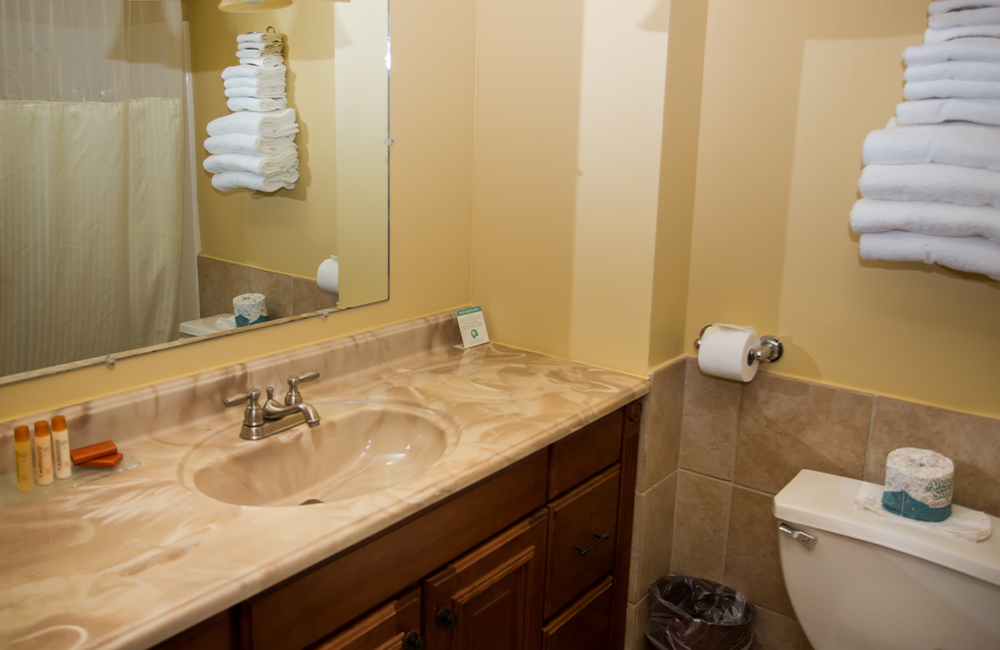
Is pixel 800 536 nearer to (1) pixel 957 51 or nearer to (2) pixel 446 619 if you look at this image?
(2) pixel 446 619

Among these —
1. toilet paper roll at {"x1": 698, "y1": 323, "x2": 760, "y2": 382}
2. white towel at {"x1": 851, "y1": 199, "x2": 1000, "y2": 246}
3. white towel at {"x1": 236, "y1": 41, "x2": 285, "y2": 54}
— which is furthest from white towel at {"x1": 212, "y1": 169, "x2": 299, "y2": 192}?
white towel at {"x1": 851, "y1": 199, "x2": 1000, "y2": 246}

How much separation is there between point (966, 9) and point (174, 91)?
1.36 m

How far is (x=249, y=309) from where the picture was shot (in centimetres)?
144

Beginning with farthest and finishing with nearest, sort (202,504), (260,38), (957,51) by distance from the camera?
(260,38), (957,51), (202,504)

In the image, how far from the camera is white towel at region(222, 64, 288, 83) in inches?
52.2

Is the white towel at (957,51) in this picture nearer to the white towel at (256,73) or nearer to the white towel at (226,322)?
A: the white towel at (256,73)

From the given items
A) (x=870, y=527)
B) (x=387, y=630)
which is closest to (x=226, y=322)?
(x=387, y=630)

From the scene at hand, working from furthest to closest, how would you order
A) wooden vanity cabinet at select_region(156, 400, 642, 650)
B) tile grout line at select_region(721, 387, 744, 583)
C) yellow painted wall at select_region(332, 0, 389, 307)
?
tile grout line at select_region(721, 387, 744, 583), yellow painted wall at select_region(332, 0, 389, 307), wooden vanity cabinet at select_region(156, 400, 642, 650)

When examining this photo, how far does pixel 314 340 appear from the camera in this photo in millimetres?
1576

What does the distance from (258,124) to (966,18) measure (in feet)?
4.13

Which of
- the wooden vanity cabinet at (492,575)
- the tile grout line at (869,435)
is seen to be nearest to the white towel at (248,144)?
the wooden vanity cabinet at (492,575)

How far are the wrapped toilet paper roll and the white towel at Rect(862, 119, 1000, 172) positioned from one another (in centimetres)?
55

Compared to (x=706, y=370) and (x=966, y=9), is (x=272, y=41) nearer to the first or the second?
(x=706, y=370)

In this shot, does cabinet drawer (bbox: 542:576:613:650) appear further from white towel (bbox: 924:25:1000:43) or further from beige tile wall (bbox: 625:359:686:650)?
white towel (bbox: 924:25:1000:43)
